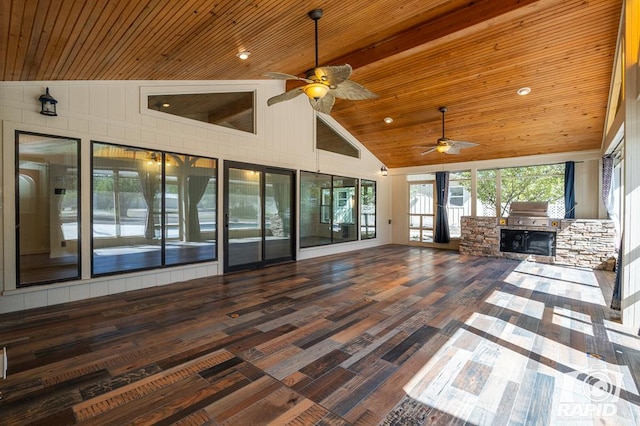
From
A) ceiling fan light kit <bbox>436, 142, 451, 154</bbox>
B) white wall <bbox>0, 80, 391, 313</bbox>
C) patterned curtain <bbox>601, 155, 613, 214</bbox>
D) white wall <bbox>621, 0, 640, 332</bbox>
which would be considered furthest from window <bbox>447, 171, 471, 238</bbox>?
white wall <bbox>621, 0, 640, 332</bbox>

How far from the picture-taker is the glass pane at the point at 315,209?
7.47m

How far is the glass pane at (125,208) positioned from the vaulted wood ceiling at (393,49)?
117cm

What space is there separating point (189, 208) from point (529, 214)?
7.89 m

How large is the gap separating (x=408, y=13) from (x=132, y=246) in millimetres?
5308

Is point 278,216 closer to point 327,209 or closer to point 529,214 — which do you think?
point 327,209

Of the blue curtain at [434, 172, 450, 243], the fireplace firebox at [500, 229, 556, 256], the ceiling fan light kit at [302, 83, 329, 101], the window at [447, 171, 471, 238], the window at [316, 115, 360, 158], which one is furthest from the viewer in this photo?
the blue curtain at [434, 172, 450, 243]

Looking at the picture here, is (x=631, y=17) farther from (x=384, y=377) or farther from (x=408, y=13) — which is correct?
(x=384, y=377)

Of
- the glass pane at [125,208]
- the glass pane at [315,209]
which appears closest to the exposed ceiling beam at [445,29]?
the glass pane at [315,209]

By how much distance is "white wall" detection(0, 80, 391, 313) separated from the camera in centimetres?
359

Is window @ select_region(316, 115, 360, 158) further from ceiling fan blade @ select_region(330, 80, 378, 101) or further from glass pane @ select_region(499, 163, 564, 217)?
glass pane @ select_region(499, 163, 564, 217)

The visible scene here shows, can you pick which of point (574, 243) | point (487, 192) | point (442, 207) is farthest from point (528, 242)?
point (442, 207)

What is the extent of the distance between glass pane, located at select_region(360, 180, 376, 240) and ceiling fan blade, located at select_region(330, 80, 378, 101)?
18.0 ft

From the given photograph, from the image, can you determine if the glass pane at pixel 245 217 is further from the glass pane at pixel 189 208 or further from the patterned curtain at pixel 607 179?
the patterned curtain at pixel 607 179

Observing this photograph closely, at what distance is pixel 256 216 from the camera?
6.34 m
